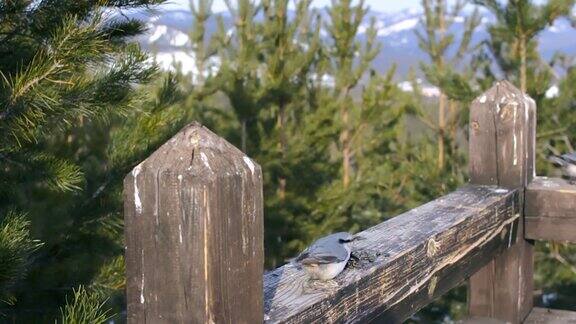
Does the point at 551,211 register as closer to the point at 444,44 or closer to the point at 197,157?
the point at 197,157

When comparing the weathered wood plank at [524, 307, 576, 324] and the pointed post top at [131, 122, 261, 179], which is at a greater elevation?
the pointed post top at [131, 122, 261, 179]

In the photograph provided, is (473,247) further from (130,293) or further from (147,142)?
(147,142)

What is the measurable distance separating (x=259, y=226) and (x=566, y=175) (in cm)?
160

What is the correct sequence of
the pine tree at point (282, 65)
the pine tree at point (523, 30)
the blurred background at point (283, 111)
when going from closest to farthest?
the blurred background at point (283, 111) < the pine tree at point (523, 30) < the pine tree at point (282, 65)

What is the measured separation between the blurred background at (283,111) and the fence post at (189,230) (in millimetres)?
2045

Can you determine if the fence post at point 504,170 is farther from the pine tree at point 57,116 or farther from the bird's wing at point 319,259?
the pine tree at point 57,116

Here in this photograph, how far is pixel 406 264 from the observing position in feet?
5.20

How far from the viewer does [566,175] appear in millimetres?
2391

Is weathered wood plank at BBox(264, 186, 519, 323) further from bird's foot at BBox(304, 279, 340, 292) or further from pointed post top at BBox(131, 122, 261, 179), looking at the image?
pointed post top at BBox(131, 122, 261, 179)

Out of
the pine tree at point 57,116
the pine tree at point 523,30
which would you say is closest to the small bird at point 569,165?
the pine tree at point 57,116

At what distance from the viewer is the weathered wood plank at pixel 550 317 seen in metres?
2.20

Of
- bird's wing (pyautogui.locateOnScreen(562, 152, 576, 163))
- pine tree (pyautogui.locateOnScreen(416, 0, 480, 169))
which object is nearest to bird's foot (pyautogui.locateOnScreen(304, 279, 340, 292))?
bird's wing (pyautogui.locateOnScreen(562, 152, 576, 163))

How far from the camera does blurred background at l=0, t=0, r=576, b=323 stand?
337cm

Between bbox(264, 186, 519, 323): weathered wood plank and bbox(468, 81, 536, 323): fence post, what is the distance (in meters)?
0.07
